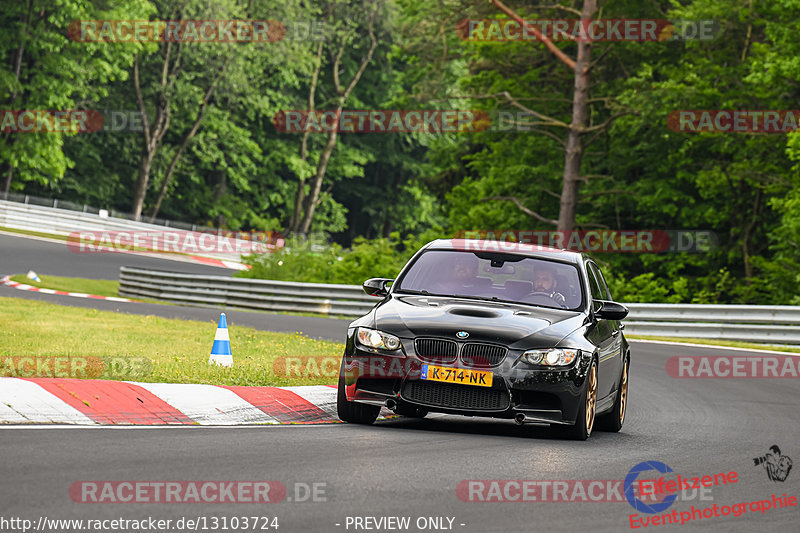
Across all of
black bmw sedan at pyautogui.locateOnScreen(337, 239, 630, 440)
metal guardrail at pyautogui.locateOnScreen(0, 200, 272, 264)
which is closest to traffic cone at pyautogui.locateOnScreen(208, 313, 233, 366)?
black bmw sedan at pyautogui.locateOnScreen(337, 239, 630, 440)

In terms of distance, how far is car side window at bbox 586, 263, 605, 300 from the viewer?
11.5 m

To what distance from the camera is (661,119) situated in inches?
1303

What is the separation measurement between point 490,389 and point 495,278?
5.81 ft

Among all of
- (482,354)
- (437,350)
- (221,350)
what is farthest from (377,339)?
(221,350)

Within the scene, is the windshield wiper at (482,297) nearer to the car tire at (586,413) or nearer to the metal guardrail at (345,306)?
the car tire at (586,413)

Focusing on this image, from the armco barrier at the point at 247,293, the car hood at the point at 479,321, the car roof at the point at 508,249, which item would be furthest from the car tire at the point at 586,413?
the armco barrier at the point at 247,293

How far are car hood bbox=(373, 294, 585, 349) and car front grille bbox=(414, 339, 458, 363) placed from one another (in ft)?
0.18

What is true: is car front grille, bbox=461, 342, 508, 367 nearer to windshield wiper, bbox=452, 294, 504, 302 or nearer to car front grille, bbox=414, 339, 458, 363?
car front grille, bbox=414, 339, 458, 363

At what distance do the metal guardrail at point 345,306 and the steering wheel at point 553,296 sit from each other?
13724mm

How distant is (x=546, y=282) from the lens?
35.7 feet

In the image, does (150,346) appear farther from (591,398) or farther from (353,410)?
(591,398)

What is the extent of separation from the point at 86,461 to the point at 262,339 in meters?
11.0

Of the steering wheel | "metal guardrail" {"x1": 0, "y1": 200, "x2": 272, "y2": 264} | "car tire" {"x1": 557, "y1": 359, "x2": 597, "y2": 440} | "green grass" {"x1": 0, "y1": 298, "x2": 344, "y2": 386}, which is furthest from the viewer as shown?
→ "metal guardrail" {"x1": 0, "y1": 200, "x2": 272, "y2": 264}

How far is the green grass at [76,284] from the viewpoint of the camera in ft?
107
